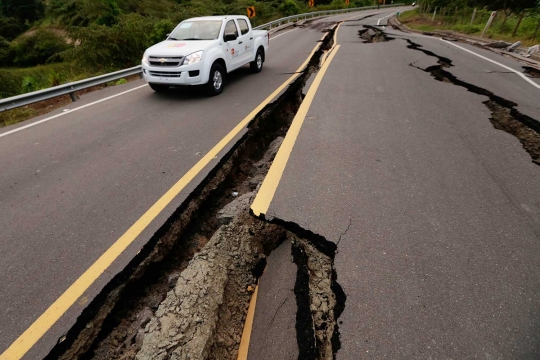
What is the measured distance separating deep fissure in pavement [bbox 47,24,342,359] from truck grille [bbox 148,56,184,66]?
3.41m

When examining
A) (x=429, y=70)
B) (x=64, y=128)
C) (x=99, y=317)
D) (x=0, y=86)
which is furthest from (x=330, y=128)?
(x=0, y=86)

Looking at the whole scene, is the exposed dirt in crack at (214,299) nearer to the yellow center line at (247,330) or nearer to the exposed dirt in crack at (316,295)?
the yellow center line at (247,330)

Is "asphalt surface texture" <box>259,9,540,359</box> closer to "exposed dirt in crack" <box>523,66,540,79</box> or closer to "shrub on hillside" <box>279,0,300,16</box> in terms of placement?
"exposed dirt in crack" <box>523,66,540,79</box>

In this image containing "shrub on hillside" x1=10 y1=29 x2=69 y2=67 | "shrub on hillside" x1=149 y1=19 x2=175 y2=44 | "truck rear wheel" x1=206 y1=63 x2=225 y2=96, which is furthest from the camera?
"shrub on hillside" x1=10 y1=29 x2=69 y2=67

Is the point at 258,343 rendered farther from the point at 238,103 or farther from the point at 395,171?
the point at 238,103

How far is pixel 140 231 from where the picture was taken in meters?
2.99

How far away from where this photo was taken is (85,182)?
3850 mm

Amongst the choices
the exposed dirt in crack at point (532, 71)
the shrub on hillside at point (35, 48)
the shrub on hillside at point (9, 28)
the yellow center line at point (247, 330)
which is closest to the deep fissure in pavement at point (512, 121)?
the exposed dirt in crack at point (532, 71)

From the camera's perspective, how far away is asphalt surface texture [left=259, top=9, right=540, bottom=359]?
205 cm

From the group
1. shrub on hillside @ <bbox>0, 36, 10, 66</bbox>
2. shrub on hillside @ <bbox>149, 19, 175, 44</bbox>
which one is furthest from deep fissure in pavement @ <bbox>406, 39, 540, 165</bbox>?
shrub on hillside @ <bbox>0, 36, 10, 66</bbox>

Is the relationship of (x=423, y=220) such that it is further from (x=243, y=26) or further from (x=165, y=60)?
(x=243, y=26)

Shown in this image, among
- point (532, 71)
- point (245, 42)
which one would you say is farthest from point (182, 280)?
point (532, 71)

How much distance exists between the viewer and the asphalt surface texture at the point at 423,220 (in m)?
2.05

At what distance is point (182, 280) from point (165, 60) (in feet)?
17.9
